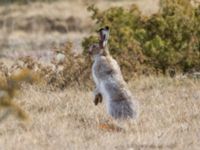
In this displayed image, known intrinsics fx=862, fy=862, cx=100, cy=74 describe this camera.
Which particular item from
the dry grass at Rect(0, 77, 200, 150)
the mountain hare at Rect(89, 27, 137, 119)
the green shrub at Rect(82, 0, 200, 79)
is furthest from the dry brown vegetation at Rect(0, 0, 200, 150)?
the green shrub at Rect(82, 0, 200, 79)

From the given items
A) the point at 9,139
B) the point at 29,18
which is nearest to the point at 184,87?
the point at 9,139

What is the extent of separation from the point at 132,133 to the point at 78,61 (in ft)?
15.6

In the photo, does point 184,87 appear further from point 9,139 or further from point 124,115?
point 9,139

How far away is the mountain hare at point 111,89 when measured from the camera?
32.6 feet

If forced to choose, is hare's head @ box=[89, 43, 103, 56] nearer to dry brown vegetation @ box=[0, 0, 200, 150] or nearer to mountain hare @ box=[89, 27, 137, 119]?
mountain hare @ box=[89, 27, 137, 119]

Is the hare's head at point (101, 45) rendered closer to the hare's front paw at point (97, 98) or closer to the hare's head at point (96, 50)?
the hare's head at point (96, 50)

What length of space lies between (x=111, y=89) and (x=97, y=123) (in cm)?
44

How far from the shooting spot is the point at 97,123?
992cm

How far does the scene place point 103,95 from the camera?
10.3m

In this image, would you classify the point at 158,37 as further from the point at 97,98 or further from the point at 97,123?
the point at 97,123

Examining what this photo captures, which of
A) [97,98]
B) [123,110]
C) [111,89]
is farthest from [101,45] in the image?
[123,110]

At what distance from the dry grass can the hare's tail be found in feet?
0.31

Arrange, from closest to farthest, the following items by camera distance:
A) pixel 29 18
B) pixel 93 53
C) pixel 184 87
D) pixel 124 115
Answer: pixel 124 115 < pixel 93 53 < pixel 184 87 < pixel 29 18

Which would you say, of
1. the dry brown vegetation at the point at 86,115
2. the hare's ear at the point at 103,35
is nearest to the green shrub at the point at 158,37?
the dry brown vegetation at the point at 86,115
